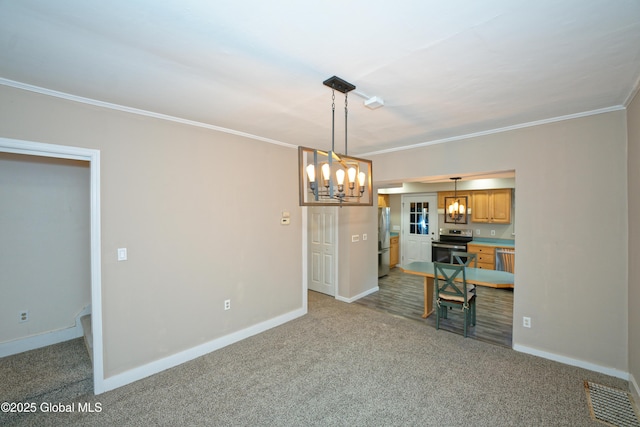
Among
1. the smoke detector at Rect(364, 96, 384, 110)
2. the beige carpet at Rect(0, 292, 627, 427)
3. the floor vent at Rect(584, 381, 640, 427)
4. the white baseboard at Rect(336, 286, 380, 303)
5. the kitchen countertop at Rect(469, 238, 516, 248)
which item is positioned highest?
the smoke detector at Rect(364, 96, 384, 110)

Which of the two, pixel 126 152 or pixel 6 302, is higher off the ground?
pixel 126 152

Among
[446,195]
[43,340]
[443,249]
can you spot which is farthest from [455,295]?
[43,340]

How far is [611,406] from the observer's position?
227 centimetres

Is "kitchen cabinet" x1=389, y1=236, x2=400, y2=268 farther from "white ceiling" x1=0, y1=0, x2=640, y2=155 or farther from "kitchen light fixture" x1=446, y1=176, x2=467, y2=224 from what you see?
"white ceiling" x1=0, y1=0, x2=640, y2=155

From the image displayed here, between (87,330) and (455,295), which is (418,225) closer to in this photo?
(455,295)

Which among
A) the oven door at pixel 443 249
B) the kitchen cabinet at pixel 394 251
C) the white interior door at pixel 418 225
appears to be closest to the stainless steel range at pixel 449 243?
the oven door at pixel 443 249

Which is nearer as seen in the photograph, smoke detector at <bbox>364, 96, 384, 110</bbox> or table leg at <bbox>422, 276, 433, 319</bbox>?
smoke detector at <bbox>364, 96, 384, 110</bbox>

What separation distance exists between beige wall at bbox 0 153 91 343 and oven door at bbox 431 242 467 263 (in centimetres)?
673

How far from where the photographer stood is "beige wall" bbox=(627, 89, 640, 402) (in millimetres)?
2277

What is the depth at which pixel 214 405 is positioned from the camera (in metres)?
2.33

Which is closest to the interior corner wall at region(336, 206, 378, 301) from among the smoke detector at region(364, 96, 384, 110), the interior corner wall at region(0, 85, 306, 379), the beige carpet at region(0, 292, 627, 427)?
the interior corner wall at region(0, 85, 306, 379)

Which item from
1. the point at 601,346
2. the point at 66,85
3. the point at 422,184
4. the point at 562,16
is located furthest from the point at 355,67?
the point at 422,184

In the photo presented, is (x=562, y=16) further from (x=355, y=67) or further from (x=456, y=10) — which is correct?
(x=355, y=67)

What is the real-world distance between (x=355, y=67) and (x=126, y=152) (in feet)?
7.33
